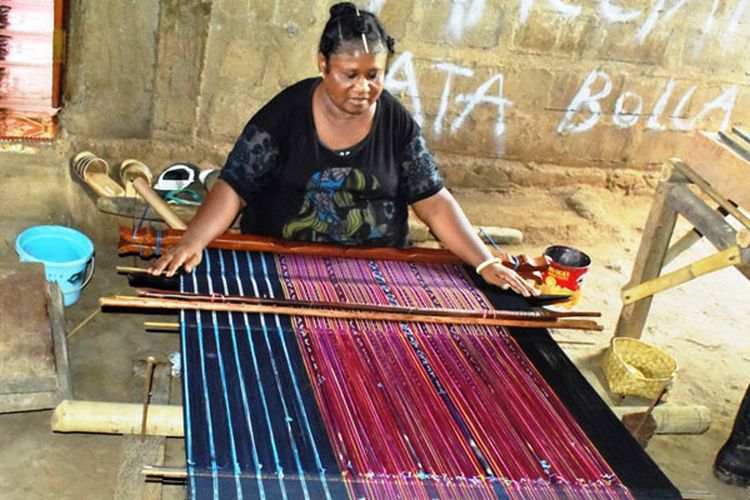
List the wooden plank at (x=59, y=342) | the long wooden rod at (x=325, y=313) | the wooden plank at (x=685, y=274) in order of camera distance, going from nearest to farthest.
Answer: the long wooden rod at (x=325, y=313) < the wooden plank at (x=59, y=342) < the wooden plank at (x=685, y=274)

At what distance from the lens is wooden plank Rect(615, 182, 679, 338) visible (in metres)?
3.52

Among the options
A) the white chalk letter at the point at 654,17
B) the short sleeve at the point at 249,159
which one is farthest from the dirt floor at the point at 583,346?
the white chalk letter at the point at 654,17

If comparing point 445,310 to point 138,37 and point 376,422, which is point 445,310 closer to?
point 376,422

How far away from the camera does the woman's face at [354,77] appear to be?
2.62 metres

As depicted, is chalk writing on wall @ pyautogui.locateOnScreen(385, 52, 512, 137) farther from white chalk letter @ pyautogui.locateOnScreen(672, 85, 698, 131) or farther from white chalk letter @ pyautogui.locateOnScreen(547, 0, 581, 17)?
white chalk letter @ pyautogui.locateOnScreen(672, 85, 698, 131)

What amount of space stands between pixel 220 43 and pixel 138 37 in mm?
428

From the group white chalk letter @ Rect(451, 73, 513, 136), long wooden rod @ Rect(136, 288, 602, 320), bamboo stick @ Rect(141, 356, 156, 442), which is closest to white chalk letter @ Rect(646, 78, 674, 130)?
white chalk letter @ Rect(451, 73, 513, 136)

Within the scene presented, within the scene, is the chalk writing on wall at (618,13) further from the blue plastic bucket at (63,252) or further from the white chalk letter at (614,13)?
the blue plastic bucket at (63,252)

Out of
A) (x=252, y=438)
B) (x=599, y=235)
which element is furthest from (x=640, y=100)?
(x=252, y=438)

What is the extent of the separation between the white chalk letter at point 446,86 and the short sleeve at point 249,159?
2166mm

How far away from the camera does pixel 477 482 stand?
6.16 feet

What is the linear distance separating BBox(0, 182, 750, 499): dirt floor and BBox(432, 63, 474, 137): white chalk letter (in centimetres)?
48

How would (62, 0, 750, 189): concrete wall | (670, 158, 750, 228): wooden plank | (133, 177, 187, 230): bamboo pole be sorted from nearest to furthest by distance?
1. (670, 158, 750, 228): wooden plank
2. (133, 177, 187, 230): bamboo pole
3. (62, 0, 750, 189): concrete wall

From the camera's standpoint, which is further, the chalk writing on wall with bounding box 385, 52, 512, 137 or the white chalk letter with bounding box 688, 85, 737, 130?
the white chalk letter with bounding box 688, 85, 737, 130
